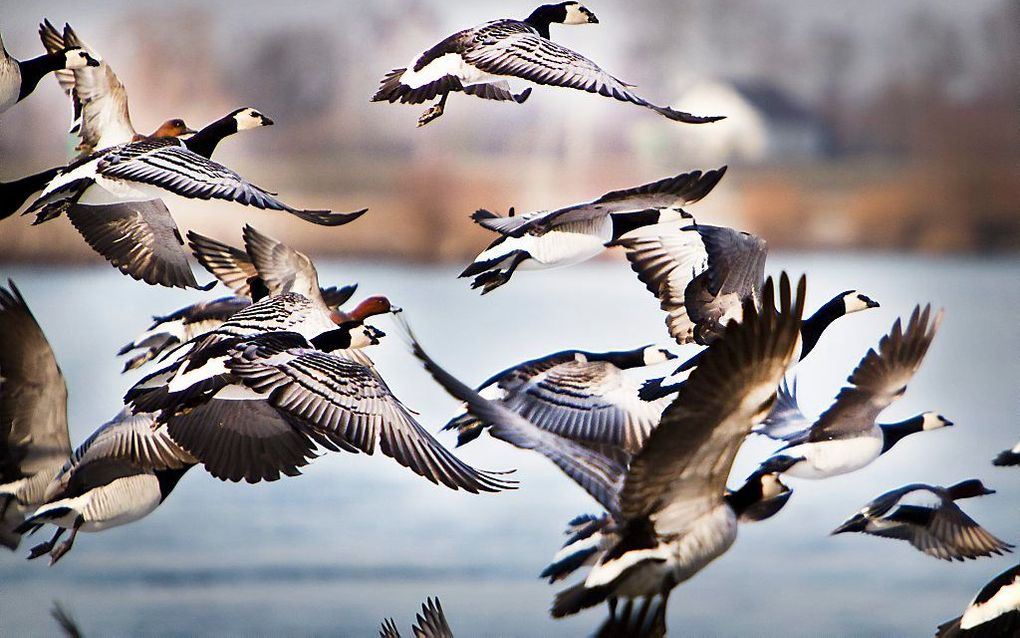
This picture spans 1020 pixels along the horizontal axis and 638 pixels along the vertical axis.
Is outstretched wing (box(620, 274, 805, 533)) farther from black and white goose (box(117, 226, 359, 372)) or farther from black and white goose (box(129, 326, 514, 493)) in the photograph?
black and white goose (box(117, 226, 359, 372))

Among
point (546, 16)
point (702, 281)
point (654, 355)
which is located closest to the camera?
point (702, 281)

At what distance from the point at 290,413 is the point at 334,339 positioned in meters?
0.59

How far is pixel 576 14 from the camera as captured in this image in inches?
179

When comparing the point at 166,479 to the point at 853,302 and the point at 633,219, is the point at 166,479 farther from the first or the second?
the point at 853,302

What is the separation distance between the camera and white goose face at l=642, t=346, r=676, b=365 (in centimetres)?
429

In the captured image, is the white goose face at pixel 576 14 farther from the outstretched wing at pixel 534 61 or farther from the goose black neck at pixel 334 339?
the goose black neck at pixel 334 339

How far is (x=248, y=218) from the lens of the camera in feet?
20.3

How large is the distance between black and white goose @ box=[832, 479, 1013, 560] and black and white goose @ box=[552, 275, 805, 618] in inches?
45.4

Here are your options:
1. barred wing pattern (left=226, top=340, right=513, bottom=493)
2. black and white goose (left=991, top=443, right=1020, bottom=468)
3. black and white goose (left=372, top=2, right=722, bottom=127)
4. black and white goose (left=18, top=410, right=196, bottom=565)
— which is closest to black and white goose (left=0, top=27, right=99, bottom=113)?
black and white goose (left=372, top=2, right=722, bottom=127)

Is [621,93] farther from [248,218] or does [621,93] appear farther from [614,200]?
[248,218]

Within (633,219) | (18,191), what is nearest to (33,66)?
(18,191)

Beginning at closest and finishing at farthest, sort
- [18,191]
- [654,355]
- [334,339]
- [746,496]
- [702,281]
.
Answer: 1. [746,496]
2. [334,339]
3. [702,281]
4. [654,355]
5. [18,191]

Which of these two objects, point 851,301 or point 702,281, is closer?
point 702,281

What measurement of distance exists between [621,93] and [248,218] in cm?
281
